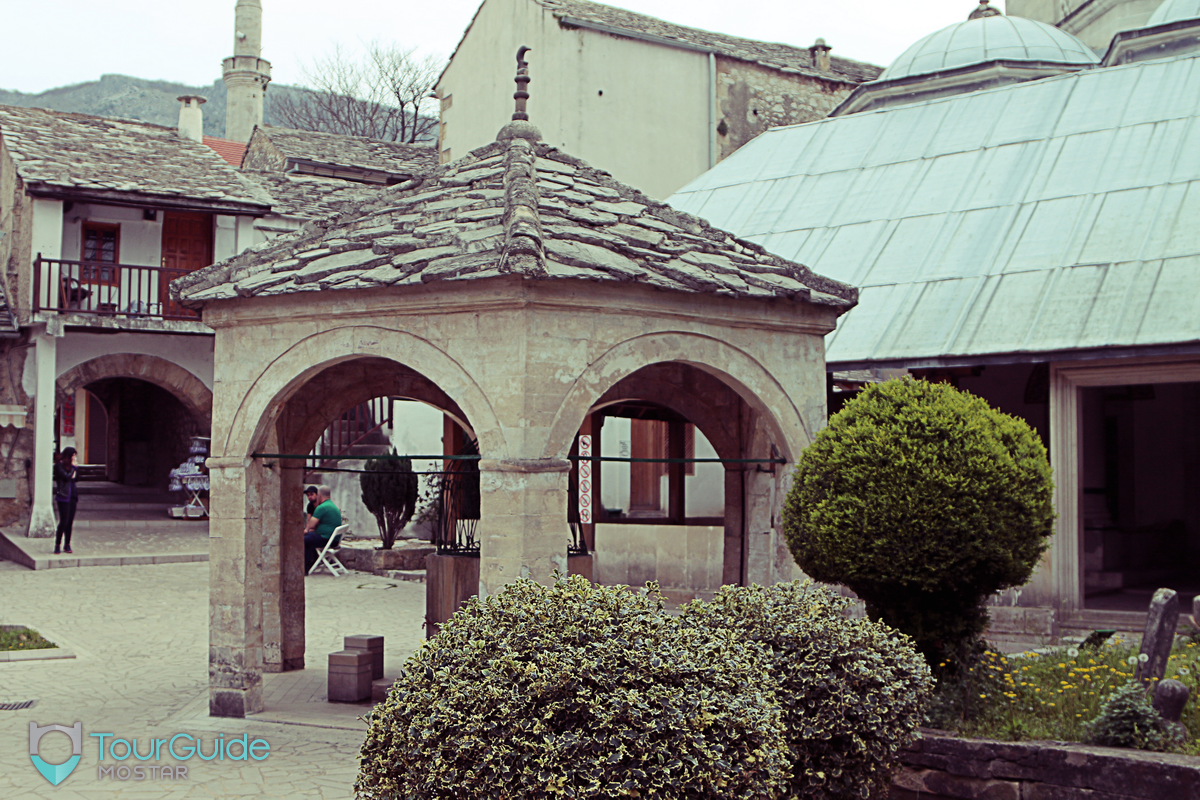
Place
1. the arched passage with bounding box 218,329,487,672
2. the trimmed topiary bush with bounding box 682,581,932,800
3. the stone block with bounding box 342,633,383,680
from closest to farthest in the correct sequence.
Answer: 1. the trimmed topiary bush with bounding box 682,581,932,800
2. the stone block with bounding box 342,633,383,680
3. the arched passage with bounding box 218,329,487,672

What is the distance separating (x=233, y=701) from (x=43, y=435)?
489 inches

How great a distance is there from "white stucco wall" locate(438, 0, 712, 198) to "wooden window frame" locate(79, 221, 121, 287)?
6313 millimetres

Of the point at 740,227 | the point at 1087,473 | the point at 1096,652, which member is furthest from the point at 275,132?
the point at 1096,652

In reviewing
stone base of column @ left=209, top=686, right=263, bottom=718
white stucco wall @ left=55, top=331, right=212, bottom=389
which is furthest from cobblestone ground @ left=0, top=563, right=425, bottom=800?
white stucco wall @ left=55, top=331, right=212, bottom=389

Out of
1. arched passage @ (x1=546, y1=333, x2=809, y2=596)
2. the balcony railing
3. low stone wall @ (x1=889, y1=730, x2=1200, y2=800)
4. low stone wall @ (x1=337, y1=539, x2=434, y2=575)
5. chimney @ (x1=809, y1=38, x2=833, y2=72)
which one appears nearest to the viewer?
low stone wall @ (x1=889, y1=730, x2=1200, y2=800)

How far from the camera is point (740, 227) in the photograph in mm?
12977

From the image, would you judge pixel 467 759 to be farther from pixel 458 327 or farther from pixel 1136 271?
pixel 1136 271

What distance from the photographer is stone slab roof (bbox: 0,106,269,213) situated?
18.2m

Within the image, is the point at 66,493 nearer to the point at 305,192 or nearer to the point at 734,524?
the point at 305,192

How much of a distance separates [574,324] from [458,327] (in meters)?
0.62

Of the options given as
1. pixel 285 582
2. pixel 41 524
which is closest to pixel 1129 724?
pixel 285 582

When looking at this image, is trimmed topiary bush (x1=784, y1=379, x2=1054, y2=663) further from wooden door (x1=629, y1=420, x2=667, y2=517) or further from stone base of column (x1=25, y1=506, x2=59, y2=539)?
stone base of column (x1=25, y1=506, x2=59, y2=539)

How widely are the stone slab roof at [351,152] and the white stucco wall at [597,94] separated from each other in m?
5.70

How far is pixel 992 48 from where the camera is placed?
1576cm
